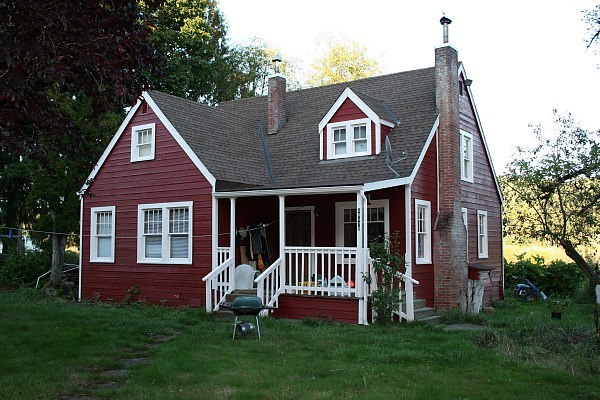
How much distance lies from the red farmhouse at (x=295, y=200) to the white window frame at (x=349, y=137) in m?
0.03

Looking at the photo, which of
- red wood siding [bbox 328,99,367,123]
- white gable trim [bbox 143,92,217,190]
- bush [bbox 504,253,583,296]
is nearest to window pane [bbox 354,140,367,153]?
red wood siding [bbox 328,99,367,123]

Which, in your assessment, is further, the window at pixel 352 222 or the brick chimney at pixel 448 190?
the brick chimney at pixel 448 190

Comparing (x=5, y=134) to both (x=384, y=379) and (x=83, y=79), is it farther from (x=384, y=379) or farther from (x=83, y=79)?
(x=384, y=379)

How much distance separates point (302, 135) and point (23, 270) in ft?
42.2

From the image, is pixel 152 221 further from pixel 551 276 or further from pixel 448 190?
pixel 551 276

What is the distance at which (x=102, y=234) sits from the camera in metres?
18.8

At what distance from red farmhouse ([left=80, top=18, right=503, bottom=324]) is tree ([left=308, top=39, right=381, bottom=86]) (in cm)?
2520

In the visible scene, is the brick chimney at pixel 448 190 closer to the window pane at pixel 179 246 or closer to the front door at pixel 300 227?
the front door at pixel 300 227

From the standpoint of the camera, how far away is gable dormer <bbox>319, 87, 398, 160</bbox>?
53.5 ft

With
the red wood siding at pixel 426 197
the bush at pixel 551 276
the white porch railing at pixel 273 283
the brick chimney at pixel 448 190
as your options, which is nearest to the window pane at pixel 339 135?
the red wood siding at pixel 426 197

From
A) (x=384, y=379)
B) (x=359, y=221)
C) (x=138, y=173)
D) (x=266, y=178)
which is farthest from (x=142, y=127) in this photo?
(x=384, y=379)

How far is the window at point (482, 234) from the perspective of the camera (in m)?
19.3

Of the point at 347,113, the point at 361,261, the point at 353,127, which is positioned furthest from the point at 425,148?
the point at 361,261

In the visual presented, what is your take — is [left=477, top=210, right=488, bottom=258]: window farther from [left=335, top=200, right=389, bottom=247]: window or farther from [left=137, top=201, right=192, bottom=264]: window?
[left=137, top=201, right=192, bottom=264]: window
